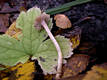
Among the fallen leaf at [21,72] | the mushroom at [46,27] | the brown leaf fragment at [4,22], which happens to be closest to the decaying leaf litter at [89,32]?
the fallen leaf at [21,72]

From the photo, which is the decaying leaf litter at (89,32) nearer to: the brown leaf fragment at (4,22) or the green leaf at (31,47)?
the green leaf at (31,47)

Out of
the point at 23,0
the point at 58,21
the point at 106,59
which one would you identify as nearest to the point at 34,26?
the point at 58,21

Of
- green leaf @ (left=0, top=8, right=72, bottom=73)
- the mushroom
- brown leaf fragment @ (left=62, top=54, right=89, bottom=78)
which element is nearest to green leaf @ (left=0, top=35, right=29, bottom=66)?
green leaf @ (left=0, top=8, right=72, bottom=73)

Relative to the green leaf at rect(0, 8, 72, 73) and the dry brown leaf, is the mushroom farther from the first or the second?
the dry brown leaf

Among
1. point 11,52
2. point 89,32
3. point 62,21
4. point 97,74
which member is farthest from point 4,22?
point 97,74

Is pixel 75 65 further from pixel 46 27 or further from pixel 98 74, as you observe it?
pixel 46 27

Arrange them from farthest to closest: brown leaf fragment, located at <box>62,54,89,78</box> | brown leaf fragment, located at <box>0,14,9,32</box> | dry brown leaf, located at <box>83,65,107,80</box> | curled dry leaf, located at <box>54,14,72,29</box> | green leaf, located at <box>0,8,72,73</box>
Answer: brown leaf fragment, located at <box>0,14,9,32</box> → curled dry leaf, located at <box>54,14,72,29</box> → green leaf, located at <box>0,8,72,73</box> → brown leaf fragment, located at <box>62,54,89,78</box> → dry brown leaf, located at <box>83,65,107,80</box>
